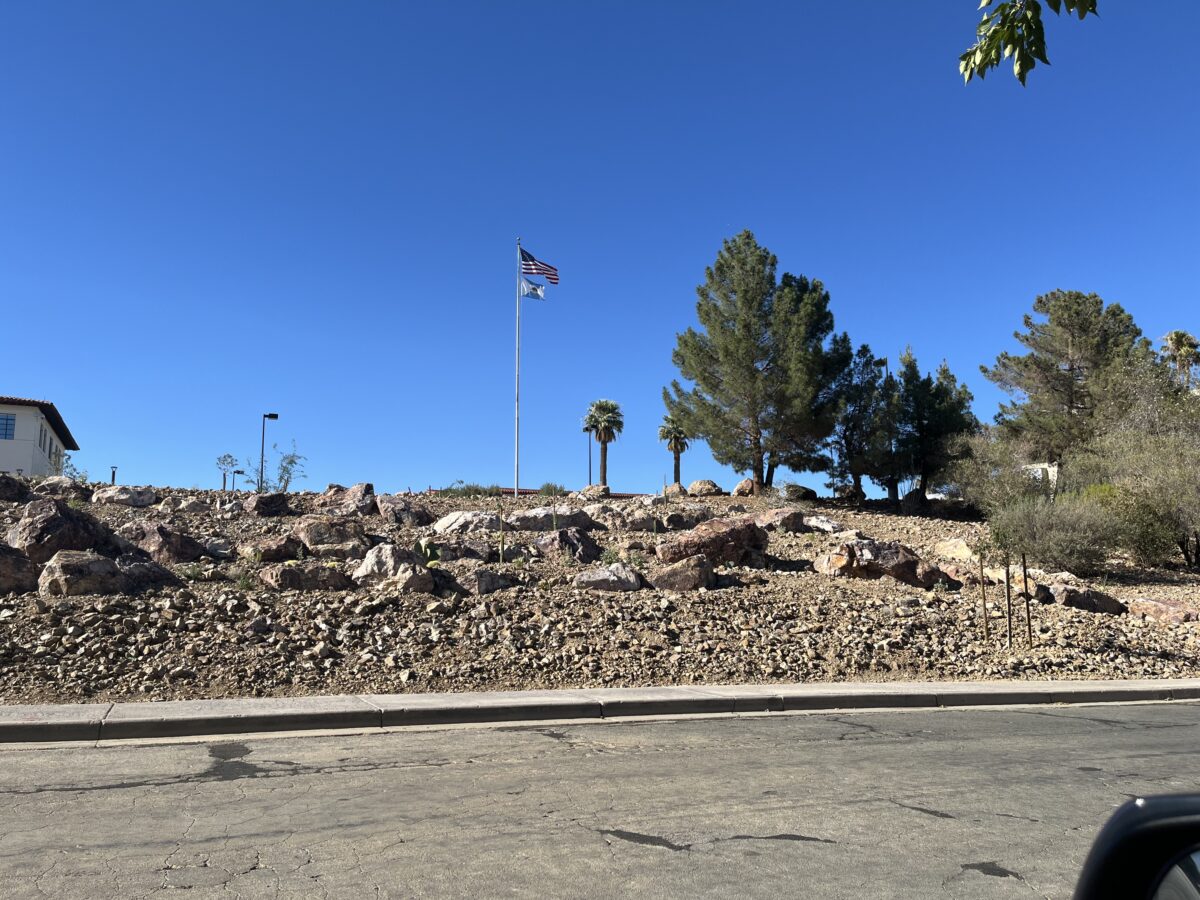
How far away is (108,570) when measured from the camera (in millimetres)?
12523

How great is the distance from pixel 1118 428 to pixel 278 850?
32.6 meters

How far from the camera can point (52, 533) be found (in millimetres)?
13641

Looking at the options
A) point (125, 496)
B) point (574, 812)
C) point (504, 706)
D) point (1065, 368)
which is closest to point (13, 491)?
point (125, 496)

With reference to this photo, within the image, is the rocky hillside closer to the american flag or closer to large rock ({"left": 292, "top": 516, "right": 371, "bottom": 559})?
large rock ({"left": 292, "top": 516, "right": 371, "bottom": 559})

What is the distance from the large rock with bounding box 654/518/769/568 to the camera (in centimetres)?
1759

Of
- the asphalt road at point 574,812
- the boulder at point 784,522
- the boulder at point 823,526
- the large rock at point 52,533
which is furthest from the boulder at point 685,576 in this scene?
the large rock at point 52,533

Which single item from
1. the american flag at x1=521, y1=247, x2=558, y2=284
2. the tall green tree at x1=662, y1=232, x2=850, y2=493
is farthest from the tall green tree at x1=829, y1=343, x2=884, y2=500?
the american flag at x1=521, y1=247, x2=558, y2=284

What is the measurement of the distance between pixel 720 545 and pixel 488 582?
558 centimetres

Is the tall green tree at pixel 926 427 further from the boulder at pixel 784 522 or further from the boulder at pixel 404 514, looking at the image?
the boulder at pixel 404 514

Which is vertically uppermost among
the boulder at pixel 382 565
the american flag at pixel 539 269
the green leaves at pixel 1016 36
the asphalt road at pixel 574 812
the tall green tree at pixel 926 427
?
the american flag at pixel 539 269

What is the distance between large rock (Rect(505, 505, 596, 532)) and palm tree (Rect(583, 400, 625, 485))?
49.6 m

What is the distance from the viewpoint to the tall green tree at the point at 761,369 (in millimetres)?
35688

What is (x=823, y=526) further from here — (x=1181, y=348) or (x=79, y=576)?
(x=1181, y=348)

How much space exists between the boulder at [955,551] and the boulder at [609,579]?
10058 mm
